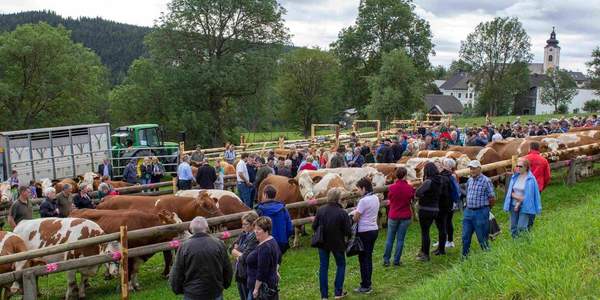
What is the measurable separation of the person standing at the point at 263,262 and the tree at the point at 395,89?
37827mm

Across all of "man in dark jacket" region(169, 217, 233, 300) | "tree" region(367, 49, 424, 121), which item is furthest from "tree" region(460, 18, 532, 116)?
"man in dark jacket" region(169, 217, 233, 300)

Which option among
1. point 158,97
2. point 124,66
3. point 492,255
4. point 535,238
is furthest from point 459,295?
point 124,66

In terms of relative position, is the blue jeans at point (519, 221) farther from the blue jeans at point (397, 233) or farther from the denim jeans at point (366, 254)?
the denim jeans at point (366, 254)

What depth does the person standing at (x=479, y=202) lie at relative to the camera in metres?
8.32

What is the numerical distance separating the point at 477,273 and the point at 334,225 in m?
2.18

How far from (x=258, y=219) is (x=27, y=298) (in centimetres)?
393

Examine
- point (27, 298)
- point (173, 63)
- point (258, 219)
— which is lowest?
point (27, 298)

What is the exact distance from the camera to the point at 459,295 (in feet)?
17.9

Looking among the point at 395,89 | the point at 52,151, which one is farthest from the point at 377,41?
the point at 52,151

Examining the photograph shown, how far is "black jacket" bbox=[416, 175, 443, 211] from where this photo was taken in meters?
8.91

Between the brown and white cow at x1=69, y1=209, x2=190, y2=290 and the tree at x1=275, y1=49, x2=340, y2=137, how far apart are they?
41.9 m

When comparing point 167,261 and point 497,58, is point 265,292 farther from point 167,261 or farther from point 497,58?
point 497,58

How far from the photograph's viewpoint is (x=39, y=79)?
41125 mm

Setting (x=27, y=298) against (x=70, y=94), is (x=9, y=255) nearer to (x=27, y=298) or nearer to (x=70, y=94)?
(x=27, y=298)
